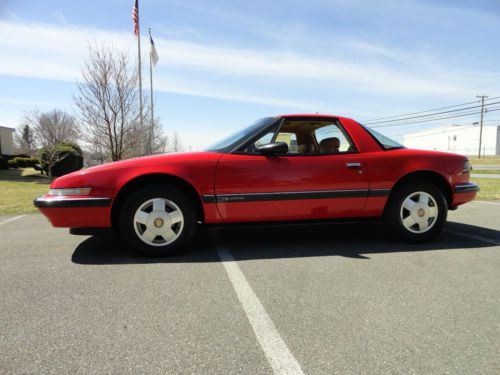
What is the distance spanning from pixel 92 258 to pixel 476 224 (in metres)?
5.04

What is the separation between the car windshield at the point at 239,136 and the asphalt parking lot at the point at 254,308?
1084 mm

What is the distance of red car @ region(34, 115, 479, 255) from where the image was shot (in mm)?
3572

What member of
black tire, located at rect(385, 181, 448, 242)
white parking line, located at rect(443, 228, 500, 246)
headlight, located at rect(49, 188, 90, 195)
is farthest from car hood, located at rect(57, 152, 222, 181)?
white parking line, located at rect(443, 228, 500, 246)

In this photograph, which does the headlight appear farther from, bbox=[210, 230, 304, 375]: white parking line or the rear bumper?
bbox=[210, 230, 304, 375]: white parking line

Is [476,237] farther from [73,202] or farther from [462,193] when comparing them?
[73,202]

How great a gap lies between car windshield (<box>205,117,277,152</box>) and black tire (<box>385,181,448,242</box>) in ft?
5.39

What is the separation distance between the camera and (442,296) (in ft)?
8.89

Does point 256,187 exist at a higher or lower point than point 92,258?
higher

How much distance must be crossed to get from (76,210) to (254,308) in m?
2.04

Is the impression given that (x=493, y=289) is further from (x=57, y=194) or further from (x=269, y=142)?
(x=57, y=194)

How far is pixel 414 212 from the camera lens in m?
4.13

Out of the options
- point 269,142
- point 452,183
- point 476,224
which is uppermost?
point 269,142

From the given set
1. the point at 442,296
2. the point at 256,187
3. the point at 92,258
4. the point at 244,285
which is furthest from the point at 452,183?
the point at 92,258

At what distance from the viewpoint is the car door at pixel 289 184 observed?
3.73 meters
